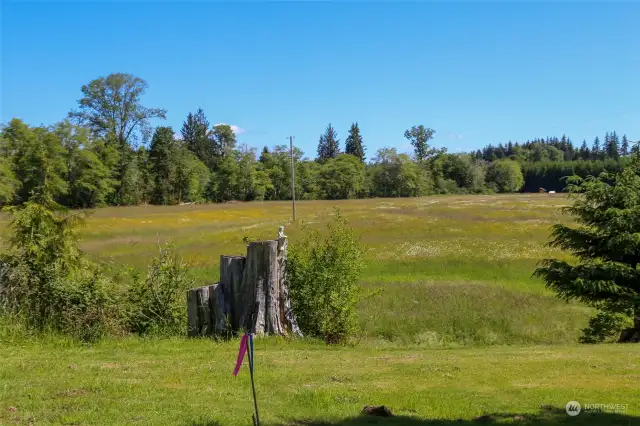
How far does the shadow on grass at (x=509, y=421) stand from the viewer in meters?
6.82

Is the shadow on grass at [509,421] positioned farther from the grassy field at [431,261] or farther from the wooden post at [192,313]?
the grassy field at [431,261]

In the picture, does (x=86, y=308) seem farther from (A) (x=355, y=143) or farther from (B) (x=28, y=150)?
(A) (x=355, y=143)

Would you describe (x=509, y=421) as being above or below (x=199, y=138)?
below

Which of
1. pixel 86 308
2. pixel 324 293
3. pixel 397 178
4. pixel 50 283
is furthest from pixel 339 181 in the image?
pixel 86 308

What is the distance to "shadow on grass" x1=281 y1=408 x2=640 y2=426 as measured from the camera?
22.4ft

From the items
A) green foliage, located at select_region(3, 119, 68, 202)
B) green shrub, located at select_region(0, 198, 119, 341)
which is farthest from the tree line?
green shrub, located at select_region(0, 198, 119, 341)

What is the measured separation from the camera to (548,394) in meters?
8.66

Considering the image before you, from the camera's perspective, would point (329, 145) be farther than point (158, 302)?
Yes

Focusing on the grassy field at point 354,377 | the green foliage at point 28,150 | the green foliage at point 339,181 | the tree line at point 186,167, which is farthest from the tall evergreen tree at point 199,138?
the grassy field at point 354,377

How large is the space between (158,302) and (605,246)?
15380 millimetres

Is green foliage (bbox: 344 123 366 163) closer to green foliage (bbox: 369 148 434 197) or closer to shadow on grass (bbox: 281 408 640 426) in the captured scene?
green foliage (bbox: 369 148 434 197)

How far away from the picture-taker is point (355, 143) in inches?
7180

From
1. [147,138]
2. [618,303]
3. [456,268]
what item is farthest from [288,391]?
[147,138]

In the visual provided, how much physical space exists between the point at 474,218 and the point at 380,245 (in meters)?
20.9
